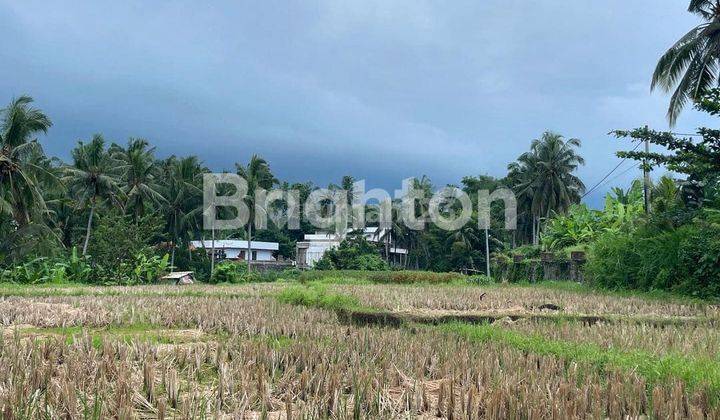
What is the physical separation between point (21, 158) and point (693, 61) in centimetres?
2203

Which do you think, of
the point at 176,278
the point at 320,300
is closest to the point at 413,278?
the point at 176,278

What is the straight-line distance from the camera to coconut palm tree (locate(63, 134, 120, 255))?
29973 millimetres

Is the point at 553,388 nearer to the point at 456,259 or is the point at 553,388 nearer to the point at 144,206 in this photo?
the point at 144,206

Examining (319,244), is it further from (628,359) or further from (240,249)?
(628,359)

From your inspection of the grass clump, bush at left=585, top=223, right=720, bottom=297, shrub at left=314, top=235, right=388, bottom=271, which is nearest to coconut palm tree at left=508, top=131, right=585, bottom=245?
shrub at left=314, top=235, right=388, bottom=271

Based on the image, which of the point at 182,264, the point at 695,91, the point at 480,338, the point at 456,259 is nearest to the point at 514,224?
the point at 456,259

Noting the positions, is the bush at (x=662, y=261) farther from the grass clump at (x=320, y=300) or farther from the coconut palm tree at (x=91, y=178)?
the coconut palm tree at (x=91, y=178)

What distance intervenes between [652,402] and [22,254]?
24349 millimetres

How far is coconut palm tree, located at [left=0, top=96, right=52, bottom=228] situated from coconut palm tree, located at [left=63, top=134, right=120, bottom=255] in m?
7.10

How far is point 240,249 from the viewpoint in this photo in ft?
170

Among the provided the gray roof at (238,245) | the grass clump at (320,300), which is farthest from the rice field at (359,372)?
the gray roof at (238,245)

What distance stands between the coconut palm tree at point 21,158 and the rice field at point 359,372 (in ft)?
50.9

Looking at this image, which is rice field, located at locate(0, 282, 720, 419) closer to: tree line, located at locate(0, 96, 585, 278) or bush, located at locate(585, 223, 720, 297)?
bush, located at locate(585, 223, 720, 297)

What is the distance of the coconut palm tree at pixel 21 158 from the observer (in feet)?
67.9
